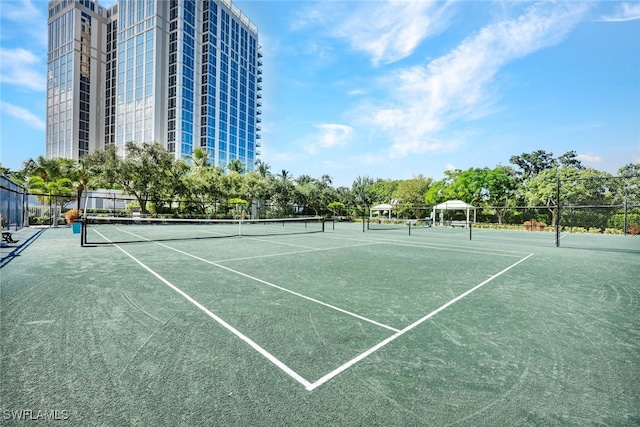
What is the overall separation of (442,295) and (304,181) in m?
44.3

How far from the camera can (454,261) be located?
987cm

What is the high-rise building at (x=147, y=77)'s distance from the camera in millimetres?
67000

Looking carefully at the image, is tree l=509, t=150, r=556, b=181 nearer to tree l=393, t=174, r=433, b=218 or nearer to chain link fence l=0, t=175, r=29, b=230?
tree l=393, t=174, r=433, b=218

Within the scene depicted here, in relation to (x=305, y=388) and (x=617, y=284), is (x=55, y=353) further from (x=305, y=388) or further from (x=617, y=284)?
(x=617, y=284)

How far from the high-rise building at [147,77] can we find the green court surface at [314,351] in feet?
227

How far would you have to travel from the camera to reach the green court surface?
7.86 ft

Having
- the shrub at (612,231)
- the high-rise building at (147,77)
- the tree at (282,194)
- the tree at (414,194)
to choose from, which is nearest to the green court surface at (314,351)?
the shrub at (612,231)

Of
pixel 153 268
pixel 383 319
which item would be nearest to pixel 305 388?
pixel 383 319

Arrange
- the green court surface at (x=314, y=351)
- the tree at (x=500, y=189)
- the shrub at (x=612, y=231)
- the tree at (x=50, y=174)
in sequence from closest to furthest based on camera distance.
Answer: the green court surface at (x=314, y=351) → the shrub at (x=612, y=231) → the tree at (x=50, y=174) → the tree at (x=500, y=189)

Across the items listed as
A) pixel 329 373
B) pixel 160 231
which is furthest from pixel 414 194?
pixel 329 373

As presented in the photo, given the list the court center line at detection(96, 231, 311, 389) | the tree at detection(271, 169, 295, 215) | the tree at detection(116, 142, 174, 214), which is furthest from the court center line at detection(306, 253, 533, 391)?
the tree at detection(271, 169, 295, 215)

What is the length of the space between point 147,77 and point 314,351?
8081 cm

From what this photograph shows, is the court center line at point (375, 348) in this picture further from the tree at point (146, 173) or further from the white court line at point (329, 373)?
the tree at point (146, 173)

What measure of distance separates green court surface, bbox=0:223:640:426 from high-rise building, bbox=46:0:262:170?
69043mm
